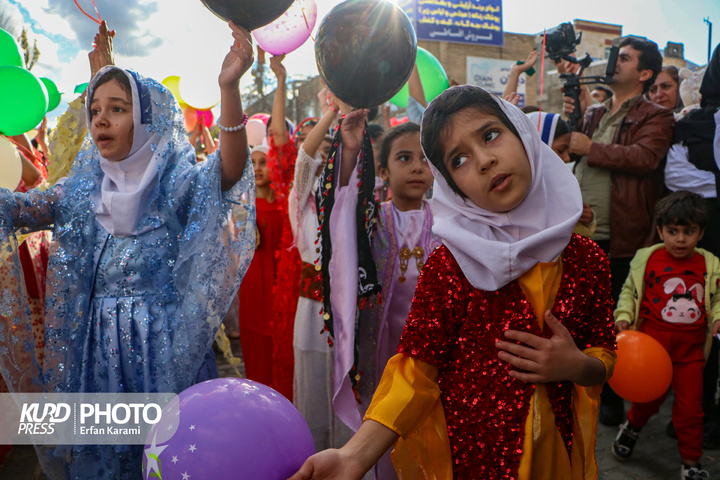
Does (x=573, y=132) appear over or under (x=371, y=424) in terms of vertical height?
over

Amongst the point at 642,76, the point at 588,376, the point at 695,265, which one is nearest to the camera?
the point at 588,376

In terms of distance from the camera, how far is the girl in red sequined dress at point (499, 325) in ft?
4.24

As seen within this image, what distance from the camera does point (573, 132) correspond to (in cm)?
363

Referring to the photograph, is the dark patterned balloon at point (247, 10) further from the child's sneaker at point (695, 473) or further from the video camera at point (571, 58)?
the child's sneaker at point (695, 473)

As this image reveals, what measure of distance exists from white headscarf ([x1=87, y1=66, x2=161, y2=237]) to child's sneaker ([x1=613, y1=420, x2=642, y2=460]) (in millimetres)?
2717

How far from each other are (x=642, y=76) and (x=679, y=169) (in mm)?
668

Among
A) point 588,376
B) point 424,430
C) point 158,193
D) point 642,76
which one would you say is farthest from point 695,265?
point 158,193

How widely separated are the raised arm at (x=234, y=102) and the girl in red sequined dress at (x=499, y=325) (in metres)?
0.73

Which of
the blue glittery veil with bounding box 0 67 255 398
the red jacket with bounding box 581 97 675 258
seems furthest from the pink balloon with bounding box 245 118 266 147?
the blue glittery veil with bounding box 0 67 255 398

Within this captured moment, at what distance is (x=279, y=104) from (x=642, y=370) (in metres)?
2.37

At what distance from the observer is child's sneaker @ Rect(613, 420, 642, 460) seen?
3.04 metres

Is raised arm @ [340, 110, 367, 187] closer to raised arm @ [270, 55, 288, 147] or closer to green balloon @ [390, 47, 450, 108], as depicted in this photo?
raised arm @ [270, 55, 288, 147]

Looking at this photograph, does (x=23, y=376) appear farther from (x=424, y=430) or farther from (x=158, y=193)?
(x=424, y=430)

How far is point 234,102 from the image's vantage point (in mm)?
1833
